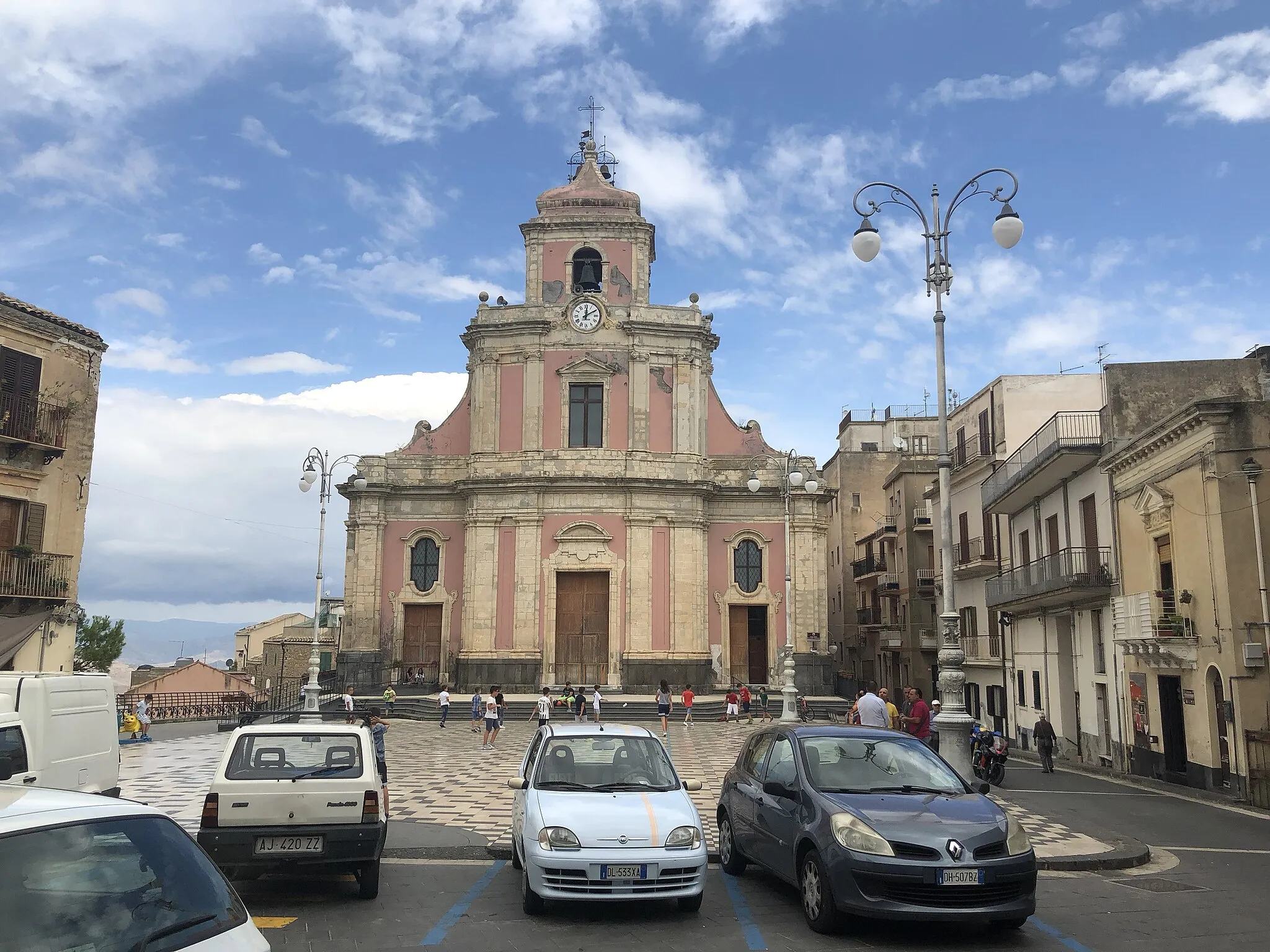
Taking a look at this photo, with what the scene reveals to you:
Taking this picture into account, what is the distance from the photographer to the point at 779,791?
29.4 feet

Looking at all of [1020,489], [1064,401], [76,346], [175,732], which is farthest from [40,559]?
[1064,401]

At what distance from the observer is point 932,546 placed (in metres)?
40.2

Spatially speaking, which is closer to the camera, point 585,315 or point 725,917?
point 725,917

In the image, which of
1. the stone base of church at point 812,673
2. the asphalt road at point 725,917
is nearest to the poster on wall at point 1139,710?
the asphalt road at point 725,917

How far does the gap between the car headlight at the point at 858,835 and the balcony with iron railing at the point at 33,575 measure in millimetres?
18907

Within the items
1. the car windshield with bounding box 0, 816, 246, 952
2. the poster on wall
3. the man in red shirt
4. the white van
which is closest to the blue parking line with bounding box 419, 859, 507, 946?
the car windshield with bounding box 0, 816, 246, 952

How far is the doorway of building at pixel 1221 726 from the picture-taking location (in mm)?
17625

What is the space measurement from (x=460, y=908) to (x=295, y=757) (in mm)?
2029

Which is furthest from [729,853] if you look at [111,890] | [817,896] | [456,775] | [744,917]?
[456,775]

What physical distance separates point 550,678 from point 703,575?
→ 22.4 feet

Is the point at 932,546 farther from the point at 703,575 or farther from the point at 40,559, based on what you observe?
the point at 40,559

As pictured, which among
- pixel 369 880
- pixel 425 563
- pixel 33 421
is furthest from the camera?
pixel 425 563

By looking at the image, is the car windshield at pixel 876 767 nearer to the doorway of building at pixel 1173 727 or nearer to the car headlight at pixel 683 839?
the car headlight at pixel 683 839

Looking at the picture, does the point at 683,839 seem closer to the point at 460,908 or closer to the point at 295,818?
the point at 460,908
